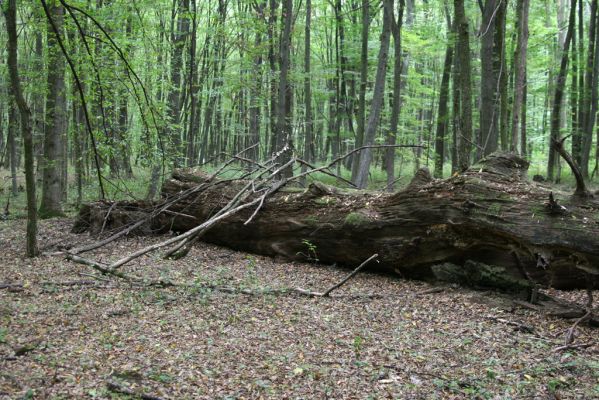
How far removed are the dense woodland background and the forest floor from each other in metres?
1.60

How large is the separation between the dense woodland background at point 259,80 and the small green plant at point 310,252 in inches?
90.3

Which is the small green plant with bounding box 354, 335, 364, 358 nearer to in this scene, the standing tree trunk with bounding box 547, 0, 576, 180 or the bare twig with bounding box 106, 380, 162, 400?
the bare twig with bounding box 106, 380, 162, 400

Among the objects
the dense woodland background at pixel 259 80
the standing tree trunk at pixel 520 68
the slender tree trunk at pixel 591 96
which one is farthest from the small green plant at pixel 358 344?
the slender tree trunk at pixel 591 96

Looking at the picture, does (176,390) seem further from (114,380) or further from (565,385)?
(565,385)

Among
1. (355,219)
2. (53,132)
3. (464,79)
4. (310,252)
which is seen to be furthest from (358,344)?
(53,132)

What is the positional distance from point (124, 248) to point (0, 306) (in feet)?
12.1

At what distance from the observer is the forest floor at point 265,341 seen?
12.9 feet

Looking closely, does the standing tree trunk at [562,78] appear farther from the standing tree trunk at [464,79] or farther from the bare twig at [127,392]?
the bare twig at [127,392]

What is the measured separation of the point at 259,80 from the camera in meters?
20.3

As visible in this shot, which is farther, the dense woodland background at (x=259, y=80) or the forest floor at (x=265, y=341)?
the dense woodland background at (x=259, y=80)

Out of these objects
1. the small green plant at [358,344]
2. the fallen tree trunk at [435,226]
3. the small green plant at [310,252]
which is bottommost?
the small green plant at [358,344]

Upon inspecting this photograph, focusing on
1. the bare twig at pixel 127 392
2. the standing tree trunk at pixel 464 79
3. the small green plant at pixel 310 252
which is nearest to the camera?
the bare twig at pixel 127 392

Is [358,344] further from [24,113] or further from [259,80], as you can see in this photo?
[259,80]

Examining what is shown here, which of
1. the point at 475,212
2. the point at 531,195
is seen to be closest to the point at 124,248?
the point at 475,212
